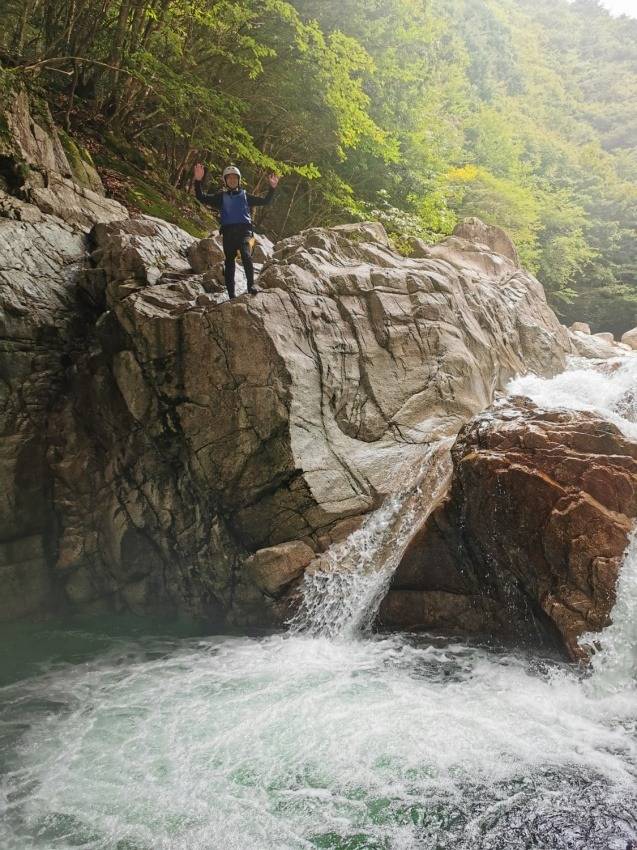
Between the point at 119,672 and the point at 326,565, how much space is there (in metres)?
3.02

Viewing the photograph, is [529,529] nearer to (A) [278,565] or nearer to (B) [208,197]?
(A) [278,565]

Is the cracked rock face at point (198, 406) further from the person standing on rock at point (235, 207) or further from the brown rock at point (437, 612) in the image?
the brown rock at point (437, 612)

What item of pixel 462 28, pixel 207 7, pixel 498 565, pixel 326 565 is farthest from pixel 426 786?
A: pixel 462 28

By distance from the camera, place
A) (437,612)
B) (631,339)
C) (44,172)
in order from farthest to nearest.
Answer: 1. (631,339)
2. (44,172)
3. (437,612)

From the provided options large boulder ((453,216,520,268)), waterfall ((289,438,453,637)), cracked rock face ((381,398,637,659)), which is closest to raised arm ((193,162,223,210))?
cracked rock face ((381,398,637,659))

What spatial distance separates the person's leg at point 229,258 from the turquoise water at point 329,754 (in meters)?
5.76

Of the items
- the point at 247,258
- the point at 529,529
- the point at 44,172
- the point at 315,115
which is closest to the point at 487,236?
the point at 315,115

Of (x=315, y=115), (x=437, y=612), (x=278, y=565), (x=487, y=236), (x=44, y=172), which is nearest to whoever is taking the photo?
(x=437, y=612)

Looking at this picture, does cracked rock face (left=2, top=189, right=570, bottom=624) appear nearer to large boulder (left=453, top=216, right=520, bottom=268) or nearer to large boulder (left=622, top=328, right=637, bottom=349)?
large boulder (left=453, top=216, right=520, bottom=268)

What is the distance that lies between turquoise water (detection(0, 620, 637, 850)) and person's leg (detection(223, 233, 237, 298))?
5.76 m

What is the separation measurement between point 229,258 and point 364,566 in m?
5.25

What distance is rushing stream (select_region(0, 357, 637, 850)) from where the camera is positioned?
399 cm

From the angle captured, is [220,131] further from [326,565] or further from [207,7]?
[326,565]

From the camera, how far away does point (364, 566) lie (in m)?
7.95
